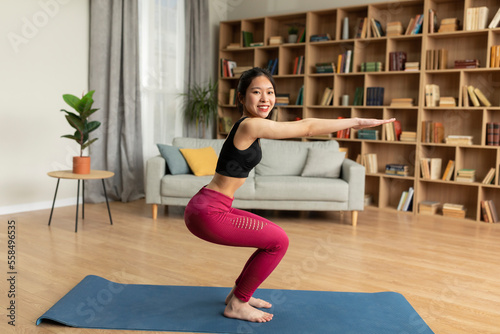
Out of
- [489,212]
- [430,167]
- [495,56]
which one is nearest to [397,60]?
[495,56]

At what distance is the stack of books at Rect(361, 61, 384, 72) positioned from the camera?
5352 millimetres

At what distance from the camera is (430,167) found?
5062mm

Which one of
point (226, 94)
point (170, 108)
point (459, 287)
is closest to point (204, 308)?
point (459, 287)

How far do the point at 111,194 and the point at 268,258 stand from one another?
3.57 m

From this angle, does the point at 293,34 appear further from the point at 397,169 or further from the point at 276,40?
the point at 397,169

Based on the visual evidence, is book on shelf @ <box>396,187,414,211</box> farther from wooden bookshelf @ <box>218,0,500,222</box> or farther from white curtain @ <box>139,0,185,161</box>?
white curtain @ <box>139,0,185,161</box>

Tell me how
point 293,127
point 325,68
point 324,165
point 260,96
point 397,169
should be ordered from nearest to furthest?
point 293,127 → point 260,96 → point 324,165 → point 397,169 → point 325,68

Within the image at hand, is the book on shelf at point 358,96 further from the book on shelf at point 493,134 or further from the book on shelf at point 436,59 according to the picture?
the book on shelf at point 493,134

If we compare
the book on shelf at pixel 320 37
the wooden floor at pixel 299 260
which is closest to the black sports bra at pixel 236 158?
the wooden floor at pixel 299 260

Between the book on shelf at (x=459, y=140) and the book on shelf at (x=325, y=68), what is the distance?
5.02 ft

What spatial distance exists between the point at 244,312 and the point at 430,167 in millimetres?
3490

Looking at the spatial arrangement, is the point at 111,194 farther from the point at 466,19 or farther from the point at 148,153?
the point at 466,19

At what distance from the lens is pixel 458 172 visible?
4918 mm

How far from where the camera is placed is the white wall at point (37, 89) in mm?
4336
